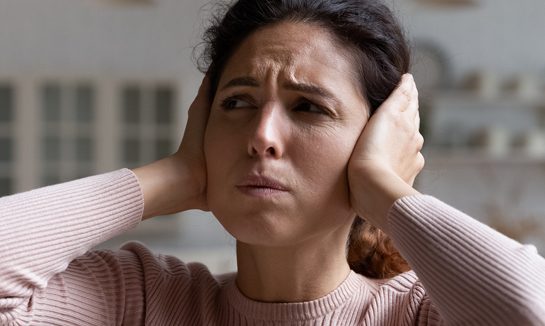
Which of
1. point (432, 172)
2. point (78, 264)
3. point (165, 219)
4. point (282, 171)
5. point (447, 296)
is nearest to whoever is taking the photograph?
point (447, 296)

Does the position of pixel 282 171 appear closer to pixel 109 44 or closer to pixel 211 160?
pixel 211 160

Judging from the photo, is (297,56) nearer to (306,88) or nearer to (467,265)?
(306,88)

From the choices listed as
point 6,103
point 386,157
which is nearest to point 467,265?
point 386,157

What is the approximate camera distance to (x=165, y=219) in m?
5.64

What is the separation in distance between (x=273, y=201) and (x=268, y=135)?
0.30 feet

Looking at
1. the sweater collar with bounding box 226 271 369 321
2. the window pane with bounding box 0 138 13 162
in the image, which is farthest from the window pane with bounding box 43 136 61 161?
the sweater collar with bounding box 226 271 369 321

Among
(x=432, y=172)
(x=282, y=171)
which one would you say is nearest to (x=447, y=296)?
(x=282, y=171)

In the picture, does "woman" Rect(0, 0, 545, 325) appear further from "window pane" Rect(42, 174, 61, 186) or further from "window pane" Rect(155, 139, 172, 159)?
"window pane" Rect(42, 174, 61, 186)

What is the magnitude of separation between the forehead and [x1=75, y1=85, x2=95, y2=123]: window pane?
4688 millimetres

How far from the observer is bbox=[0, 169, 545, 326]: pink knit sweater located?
0.93 metres

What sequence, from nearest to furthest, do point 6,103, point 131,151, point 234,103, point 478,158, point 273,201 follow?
point 273,201
point 234,103
point 478,158
point 6,103
point 131,151

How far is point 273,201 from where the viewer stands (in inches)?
42.3

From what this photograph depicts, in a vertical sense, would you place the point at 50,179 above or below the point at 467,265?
below

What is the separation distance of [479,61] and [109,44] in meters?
2.70
